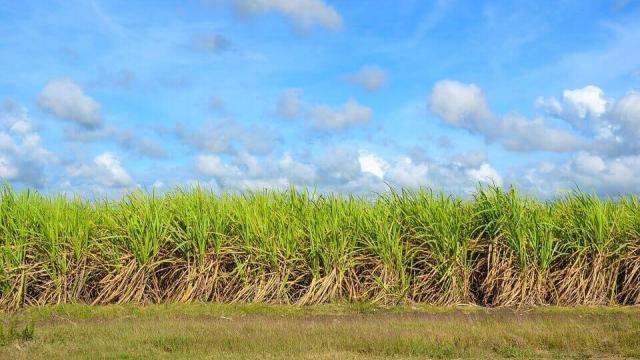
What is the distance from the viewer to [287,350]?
23.3 feet

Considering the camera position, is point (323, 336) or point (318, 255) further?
point (318, 255)

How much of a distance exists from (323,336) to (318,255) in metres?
3.16

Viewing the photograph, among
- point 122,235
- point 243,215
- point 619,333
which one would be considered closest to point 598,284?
point 619,333

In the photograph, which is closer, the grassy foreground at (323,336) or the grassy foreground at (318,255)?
the grassy foreground at (323,336)

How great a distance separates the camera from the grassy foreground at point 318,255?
1071cm

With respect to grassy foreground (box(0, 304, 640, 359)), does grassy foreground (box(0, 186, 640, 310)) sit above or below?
above

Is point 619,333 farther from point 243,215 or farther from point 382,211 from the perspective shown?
point 243,215

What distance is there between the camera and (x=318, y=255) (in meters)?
10.8

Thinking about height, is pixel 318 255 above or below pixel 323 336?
above

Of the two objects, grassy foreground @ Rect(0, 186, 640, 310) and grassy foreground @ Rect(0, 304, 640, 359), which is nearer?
grassy foreground @ Rect(0, 304, 640, 359)

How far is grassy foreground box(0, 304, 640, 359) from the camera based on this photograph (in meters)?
7.18

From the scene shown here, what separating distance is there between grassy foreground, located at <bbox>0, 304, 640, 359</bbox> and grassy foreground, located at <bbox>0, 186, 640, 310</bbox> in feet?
3.23

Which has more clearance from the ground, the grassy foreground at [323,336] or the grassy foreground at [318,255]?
the grassy foreground at [318,255]

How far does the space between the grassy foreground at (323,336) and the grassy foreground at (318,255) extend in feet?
3.23
